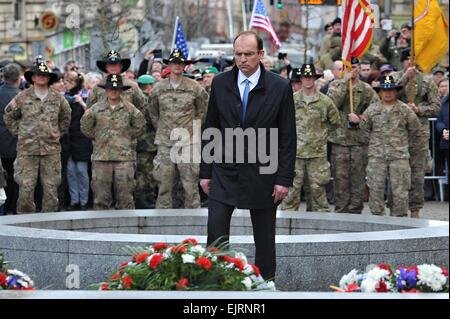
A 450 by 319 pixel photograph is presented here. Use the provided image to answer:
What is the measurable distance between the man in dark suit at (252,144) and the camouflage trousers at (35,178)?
6402 mm

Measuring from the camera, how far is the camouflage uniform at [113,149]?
15.0 metres

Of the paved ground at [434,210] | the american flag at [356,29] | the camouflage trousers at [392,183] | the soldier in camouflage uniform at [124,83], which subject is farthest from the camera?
the paved ground at [434,210]

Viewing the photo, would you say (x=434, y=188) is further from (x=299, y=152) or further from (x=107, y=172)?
(x=107, y=172)

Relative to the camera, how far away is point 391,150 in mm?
15188

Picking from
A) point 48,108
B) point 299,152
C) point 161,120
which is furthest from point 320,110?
point 48,108

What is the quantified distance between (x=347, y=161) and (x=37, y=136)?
4.16 m

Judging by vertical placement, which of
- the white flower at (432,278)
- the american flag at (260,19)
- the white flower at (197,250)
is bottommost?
the white flower at (432,278)

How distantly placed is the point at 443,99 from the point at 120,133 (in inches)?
252

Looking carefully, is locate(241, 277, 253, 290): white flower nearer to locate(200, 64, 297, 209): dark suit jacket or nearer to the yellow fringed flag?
locate(200, 64, 297, 209): dark suit jacket

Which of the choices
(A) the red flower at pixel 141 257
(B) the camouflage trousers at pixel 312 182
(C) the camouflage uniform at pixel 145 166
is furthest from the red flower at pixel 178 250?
(C) the camouflage uniform at pixel 145 166

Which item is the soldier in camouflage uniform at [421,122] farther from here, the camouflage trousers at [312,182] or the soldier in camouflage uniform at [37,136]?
the soldier in camouflage uniform at [37,136]

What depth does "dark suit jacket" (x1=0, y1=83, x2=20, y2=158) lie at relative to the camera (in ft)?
55.4

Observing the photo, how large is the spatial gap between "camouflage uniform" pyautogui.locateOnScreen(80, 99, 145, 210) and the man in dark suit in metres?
6.09

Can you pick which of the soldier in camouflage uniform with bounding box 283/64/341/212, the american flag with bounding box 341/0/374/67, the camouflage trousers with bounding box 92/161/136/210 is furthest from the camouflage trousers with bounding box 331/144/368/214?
the camouflage trousers with bounding box 92/161/136/210
